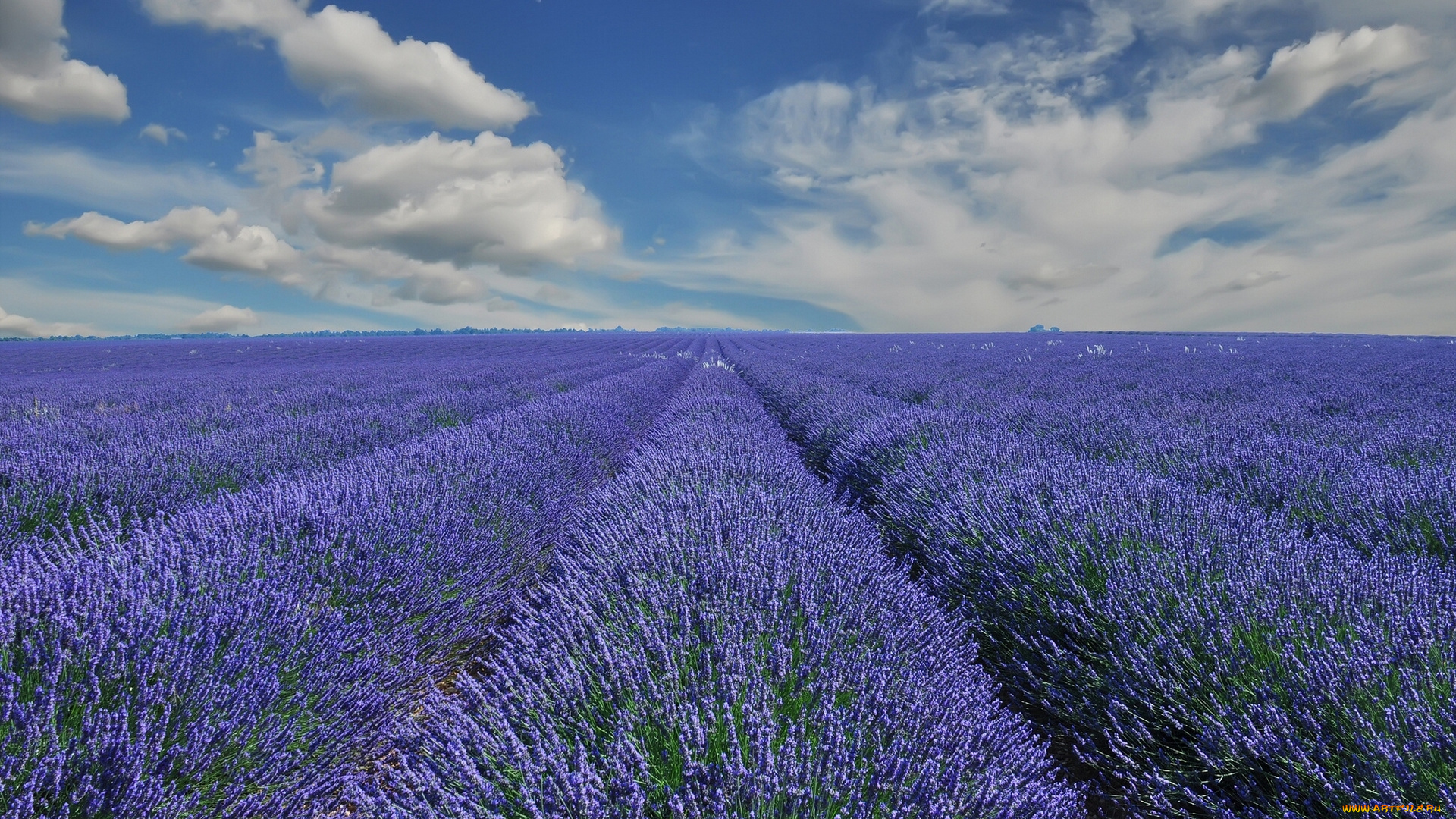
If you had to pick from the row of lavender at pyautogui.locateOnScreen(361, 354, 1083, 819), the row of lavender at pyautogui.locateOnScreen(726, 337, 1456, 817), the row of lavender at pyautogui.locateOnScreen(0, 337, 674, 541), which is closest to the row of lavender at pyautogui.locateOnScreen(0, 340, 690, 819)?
the row of lavender at pyautogui.locateOnScreen(361, 354, 1083, 819)

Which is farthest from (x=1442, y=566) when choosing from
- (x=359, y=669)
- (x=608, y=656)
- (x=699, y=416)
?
(x=699, y=416)

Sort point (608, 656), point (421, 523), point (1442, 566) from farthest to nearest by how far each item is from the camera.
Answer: point (421, 523) < point (1442, 566) < point (608, 656)

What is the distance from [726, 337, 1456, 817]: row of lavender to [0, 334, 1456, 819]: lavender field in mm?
13

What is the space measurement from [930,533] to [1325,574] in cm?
132

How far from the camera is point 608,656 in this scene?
139 centimetres

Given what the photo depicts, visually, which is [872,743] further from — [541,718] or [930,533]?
[930,533]

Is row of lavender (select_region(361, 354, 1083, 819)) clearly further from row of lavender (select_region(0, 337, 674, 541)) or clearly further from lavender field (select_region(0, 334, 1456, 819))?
row of lavender (select_region(0, 337, 674, 541))

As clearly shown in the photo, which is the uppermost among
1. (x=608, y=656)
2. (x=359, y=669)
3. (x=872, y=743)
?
(x=608, y=656)

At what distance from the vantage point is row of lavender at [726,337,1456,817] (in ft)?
4.06

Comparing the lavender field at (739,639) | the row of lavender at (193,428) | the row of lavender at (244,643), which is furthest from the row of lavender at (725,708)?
the row of lavender at (193,428)

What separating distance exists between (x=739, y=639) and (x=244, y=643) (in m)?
1.21

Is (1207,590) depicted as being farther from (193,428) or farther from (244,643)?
(193,428)

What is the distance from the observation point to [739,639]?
1.47m

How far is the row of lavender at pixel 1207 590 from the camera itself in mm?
1238
